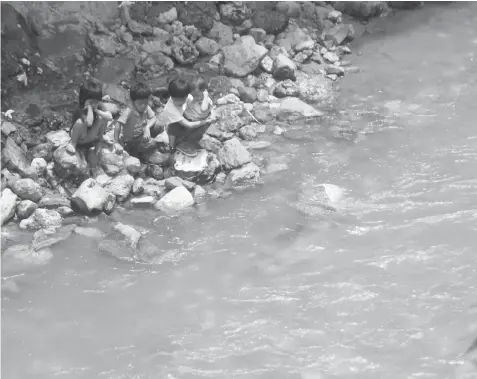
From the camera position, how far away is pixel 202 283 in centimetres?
548

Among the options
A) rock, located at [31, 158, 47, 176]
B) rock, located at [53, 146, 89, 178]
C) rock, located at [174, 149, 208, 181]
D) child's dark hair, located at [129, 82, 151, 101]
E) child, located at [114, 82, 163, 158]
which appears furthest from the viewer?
child's dark hair, located at [129, 82, 151, 101]

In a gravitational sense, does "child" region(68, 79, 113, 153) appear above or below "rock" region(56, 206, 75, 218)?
above

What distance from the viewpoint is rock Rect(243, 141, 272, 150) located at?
678 centimetres

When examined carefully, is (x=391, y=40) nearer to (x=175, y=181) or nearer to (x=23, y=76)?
(x=175, y=181)

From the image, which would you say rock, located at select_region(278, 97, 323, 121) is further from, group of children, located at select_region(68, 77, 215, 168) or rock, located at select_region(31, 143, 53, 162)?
rock, located at select_region(31, 143, 53, 162)

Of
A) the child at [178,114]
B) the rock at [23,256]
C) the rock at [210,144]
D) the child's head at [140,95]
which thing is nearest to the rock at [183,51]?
the child's head at [140,95]

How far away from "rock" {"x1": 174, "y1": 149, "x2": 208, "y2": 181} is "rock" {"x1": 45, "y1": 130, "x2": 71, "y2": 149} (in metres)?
1.01

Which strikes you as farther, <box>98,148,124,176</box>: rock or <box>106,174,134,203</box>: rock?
<box>98,148,124,176</box>: rock

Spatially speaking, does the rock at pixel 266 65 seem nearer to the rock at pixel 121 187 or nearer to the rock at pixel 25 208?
the rock at pixel 121 187

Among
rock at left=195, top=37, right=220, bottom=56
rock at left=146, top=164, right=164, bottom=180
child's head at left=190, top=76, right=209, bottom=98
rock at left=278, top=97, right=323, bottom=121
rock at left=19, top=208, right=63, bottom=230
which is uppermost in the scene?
rock at left=195, top=37, right=220, bottom=56

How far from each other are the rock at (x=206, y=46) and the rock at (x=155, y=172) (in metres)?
1.99

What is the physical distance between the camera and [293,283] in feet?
18.0

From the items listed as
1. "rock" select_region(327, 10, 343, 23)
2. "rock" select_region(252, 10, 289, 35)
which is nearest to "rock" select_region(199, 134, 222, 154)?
"rock" select_region(252, 10, 289, 35)

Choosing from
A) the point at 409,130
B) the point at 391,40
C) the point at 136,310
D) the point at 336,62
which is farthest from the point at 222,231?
the point at 391,40
